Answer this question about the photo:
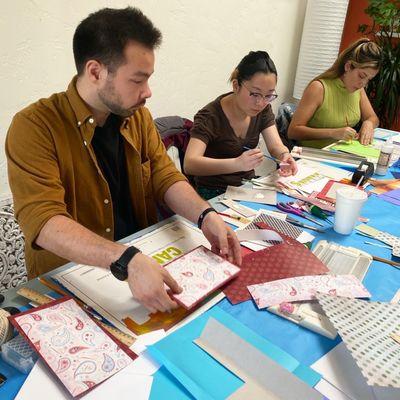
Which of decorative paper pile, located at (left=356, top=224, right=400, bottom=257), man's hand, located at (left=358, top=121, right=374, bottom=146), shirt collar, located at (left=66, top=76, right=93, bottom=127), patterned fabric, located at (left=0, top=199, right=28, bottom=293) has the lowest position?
patterned fabric, located at (left=0, top=199, right=28, bottom=293)

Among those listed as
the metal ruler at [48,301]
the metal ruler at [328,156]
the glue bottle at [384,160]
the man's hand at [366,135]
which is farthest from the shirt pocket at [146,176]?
the man's hand at [366,135]

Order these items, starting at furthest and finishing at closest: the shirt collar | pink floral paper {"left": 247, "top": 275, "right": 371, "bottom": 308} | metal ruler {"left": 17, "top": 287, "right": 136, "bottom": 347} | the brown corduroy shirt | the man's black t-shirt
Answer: the man's black t-shirt < the shirt collar < the brown corduroy shirt < pink floral paper {"left": 247, "top": 275, "right": 371, "bottom": 308} < metal ruler {"left": 17, "top": 287, "right": 136, "bottom": 347}

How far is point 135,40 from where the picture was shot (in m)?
1.04

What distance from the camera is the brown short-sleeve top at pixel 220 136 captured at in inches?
71.0

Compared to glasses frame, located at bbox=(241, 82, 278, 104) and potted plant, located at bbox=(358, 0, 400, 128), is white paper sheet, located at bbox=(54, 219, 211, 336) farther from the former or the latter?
potted plant, located at bbox=(358, 0, 400, 128)

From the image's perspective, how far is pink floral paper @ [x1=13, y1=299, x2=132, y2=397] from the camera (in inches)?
25.7

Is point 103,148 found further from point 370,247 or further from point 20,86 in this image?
point 370,247

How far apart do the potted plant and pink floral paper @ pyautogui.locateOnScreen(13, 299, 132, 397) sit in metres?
3.61

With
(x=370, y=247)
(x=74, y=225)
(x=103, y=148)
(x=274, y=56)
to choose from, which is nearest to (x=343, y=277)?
(x=370, y=247)

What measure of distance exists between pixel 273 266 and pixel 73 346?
54 centimetres

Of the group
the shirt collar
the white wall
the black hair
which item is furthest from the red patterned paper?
the white wall

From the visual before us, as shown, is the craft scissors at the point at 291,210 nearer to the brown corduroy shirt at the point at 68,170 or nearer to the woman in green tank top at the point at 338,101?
the brown corduroy shirt at the point at 68,170

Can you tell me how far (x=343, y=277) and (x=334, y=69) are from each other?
1.88 metres

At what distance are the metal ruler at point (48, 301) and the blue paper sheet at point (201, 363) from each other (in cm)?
6
